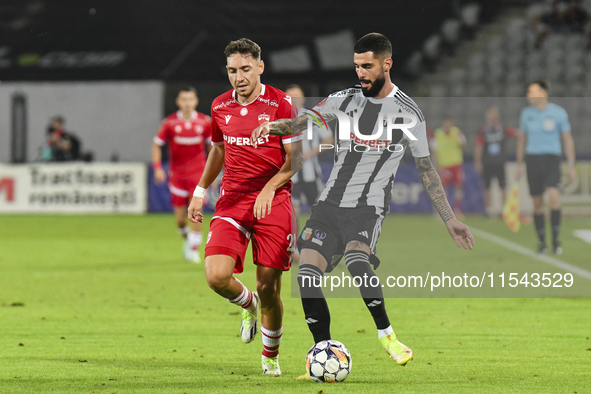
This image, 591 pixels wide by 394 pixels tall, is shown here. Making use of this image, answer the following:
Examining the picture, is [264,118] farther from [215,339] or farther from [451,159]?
[451,159]

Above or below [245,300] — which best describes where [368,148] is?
above

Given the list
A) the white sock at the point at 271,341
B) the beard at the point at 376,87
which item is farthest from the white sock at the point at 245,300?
the beard at the point at 376,87

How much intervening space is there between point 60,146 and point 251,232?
16044 millimetres

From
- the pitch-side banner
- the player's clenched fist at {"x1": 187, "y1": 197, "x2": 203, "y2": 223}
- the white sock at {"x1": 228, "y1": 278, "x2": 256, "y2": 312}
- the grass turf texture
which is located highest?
the player's clenched fist at {"x1": 187, "y1": 197, "x2": 203, "y2": 223}

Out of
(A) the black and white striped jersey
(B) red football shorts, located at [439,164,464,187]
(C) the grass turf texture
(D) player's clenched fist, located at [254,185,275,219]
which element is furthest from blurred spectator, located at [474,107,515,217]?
(D) player's clenched fist, located at [254,185,275,219]

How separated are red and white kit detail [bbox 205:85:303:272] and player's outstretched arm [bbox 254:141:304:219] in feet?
0.19

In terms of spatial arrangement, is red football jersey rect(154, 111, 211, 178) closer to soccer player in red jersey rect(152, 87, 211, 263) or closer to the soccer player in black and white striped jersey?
soccer player in red jersey rect(152, 87, 211, 263)

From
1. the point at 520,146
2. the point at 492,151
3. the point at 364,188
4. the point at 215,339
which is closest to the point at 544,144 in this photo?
the point at 520,146

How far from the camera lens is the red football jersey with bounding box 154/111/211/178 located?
11.0 meters

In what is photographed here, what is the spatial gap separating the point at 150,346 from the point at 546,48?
2063cm

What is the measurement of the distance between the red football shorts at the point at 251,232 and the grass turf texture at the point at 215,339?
2.16 feet

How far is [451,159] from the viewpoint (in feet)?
60.4

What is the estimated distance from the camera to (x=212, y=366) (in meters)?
5.10

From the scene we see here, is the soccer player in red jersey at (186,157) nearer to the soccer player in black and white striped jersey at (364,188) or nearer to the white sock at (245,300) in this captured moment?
the white sock at (245,300)
